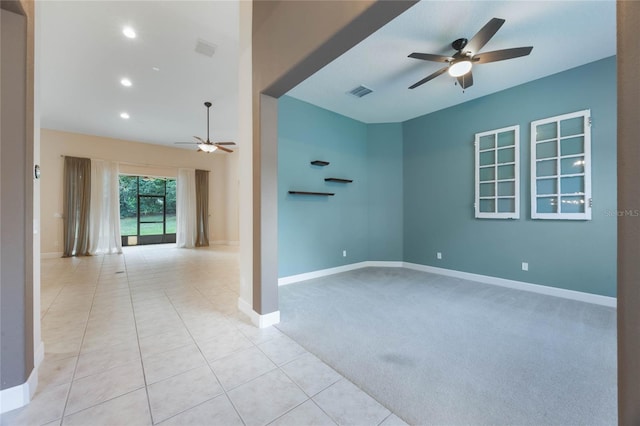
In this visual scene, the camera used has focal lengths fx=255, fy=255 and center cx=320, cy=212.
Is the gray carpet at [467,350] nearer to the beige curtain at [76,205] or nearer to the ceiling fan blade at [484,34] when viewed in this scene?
the ceiling fan blade at [484,34]

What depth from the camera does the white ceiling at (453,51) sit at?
97.6 inches

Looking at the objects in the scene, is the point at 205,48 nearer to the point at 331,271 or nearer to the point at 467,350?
the point at 331,271

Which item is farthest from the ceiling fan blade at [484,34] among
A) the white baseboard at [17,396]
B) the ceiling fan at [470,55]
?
the white baseboard at [17,396]

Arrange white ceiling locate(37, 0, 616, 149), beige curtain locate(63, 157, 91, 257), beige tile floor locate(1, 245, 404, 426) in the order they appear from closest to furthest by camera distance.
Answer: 1. beige tile floor locate(1, 245, 404, 426)
2. white ceiling locate(37, 0, 616, 149)
3. beige curtain locate(63, 157, 91, 257)

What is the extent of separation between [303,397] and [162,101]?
5.70m

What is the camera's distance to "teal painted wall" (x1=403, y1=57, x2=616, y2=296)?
328 centimetres

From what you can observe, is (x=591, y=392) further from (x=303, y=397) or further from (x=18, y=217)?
(x=18, y=217)

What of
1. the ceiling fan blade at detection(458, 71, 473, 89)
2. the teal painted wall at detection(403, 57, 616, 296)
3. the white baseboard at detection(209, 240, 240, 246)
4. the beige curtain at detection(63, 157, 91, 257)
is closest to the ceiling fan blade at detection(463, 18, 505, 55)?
the ceiling fan blade at detection(458, 71, 473, 89)

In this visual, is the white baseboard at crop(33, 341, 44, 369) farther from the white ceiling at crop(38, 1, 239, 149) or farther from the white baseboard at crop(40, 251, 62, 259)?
the white baseboard at crop(40, 251, 62, 259)

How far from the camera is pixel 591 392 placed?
1682 millimetres

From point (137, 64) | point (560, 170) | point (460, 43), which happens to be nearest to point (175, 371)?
point (460, 43)

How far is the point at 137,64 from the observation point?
380 centimetres

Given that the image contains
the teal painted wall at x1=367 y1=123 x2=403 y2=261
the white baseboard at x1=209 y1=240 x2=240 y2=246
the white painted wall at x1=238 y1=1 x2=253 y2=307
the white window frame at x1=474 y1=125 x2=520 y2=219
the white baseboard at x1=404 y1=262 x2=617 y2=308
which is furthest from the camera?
the white baseboard at x1=209 y1=240 x2=240 y2=246

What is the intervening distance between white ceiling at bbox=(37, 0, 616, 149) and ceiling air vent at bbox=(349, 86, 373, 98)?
12 cm
